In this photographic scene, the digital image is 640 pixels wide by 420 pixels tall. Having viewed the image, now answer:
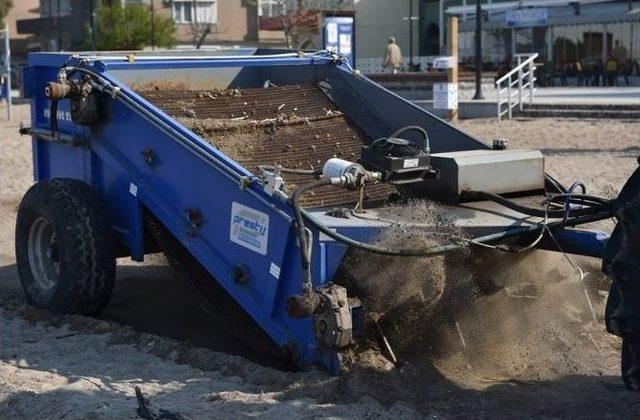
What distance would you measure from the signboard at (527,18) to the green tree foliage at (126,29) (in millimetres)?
16506

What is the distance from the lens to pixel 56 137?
7559 mm

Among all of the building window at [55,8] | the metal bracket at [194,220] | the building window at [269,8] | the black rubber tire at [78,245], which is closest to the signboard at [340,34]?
the black rubber tire at [78,245]

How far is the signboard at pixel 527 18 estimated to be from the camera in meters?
46.1

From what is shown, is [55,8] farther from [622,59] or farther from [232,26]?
[622,59]

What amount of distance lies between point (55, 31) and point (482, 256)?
59641 millimetres

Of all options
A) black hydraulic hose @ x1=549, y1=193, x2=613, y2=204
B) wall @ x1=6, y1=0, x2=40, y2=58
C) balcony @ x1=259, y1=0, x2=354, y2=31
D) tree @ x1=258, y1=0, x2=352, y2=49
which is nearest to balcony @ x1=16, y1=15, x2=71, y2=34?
wall @ x1=6, y1=0, x2=40, y2=58

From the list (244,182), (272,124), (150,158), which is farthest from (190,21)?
(244,182)

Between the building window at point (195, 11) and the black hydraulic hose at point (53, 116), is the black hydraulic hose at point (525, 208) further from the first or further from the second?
the building window at point (195, 11)

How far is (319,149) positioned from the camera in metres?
7.41

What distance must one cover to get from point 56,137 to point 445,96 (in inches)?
571

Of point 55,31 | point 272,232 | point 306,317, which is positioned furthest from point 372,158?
point 55,31

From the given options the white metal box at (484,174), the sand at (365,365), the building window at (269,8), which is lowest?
the sand at (365,365)

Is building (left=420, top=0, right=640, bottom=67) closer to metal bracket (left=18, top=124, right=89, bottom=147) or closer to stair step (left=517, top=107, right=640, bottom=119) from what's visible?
stair step (left=517, top=107, right=640, bottom=119)

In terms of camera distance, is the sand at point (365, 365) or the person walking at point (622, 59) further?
the person walking at point (622, 59)
